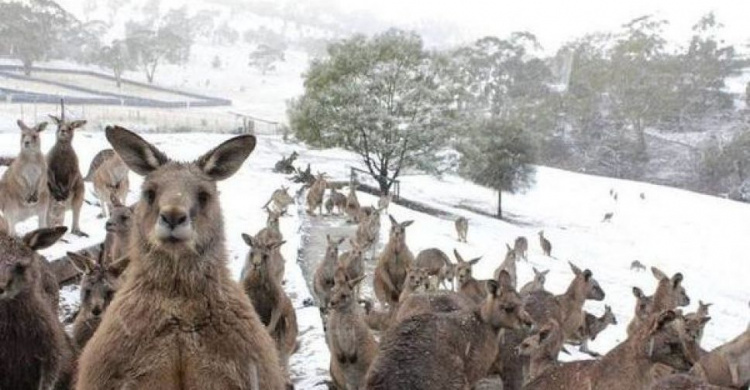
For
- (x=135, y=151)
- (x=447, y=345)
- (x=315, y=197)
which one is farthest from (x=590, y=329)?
(x=315, y=197)

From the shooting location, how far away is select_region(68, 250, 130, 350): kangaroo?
5172 millimetres

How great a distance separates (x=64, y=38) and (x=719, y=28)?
64.0m

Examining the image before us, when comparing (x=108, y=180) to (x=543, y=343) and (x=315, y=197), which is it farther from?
(x=315, y=197)

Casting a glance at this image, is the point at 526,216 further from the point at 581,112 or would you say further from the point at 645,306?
the point at 645,306

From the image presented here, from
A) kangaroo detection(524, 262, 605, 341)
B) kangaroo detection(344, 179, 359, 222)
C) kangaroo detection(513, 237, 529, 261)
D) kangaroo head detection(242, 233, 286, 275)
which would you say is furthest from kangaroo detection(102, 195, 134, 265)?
kangaroo detection(513, 237, 529, 261)

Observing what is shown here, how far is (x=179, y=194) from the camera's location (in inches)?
103

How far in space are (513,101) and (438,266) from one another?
49.9 metres

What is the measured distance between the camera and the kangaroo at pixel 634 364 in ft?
18.9

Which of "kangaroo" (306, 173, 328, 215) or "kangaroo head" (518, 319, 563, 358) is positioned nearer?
"kangaroo head" (518, 319, 563, 358)

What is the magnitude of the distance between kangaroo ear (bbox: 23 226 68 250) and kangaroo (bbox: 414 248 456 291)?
695cm

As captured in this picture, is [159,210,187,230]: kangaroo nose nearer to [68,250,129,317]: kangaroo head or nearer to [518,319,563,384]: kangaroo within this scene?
[68,250,129,317]: kangaroo head

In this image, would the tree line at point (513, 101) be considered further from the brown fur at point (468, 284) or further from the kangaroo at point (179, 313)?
the kangaroo at point (179, 313)

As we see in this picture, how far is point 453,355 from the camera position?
6.09 meters

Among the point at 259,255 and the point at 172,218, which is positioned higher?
the point at 172,218
